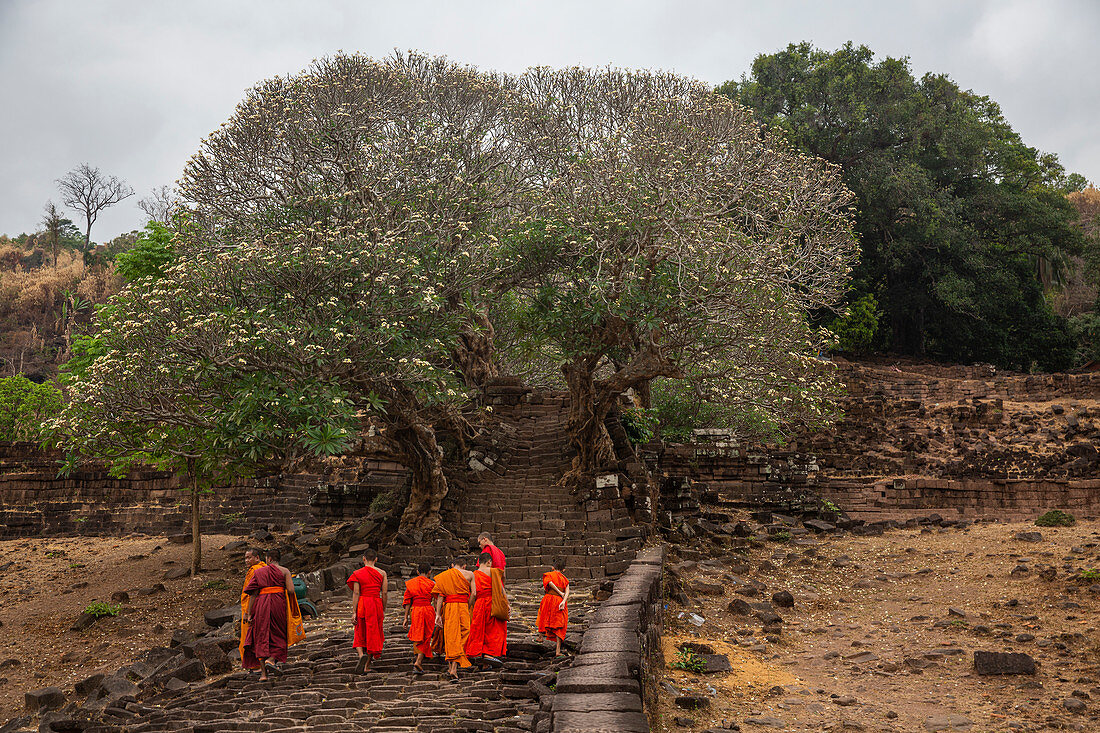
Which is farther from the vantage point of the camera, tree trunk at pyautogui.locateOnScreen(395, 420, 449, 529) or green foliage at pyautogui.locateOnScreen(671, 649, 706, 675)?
tree trunk at pyautogui.locateOnScreen(395, 420, 449, 529)

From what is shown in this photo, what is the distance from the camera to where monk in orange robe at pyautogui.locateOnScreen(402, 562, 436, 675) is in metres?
7.68

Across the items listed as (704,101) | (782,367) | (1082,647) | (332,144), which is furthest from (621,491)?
(704,101)

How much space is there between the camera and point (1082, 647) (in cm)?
868

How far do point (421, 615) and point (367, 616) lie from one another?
24.5 inches

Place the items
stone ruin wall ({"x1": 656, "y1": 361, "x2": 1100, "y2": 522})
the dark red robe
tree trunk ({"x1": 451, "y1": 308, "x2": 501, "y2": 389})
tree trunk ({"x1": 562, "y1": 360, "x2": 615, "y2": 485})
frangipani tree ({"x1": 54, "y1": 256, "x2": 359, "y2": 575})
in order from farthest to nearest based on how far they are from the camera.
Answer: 1. stone ruin wall ({"x1": 656, "y1": 361, "x2": 1100, "y2": 522})
2. tree trunk ({"x1": 451, "y1": 308, "x2": 501, "y2": 389})
3. tree trunk ({"x1": 562, "y1": 360, "x2": 615, "y2": 485})
4. frangipani tree ({"x1": 54, "y1": 256, "x2": 359, "y2": 575})
5. the dark red robe

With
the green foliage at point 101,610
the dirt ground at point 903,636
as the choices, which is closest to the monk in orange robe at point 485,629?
the dirt ground at point 903,636

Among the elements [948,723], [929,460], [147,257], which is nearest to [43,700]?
[147,257]

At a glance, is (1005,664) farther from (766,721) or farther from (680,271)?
(680,271)

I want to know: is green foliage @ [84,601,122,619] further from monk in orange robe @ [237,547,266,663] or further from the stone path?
monk in orange robe @ [237,547,266,663]

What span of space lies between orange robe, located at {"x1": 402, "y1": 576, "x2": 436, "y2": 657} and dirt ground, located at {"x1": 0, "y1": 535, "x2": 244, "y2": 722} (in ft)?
22.2

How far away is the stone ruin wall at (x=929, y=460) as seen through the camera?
1961 cm

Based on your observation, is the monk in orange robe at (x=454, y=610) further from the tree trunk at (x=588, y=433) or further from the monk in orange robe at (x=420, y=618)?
the tree trunk at (x=588, y=433)

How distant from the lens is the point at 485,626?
7695 mm

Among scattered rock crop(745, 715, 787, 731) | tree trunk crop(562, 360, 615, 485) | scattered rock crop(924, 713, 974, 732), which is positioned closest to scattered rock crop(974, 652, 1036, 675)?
scattered rock crop(924, 713, 974, 732)
